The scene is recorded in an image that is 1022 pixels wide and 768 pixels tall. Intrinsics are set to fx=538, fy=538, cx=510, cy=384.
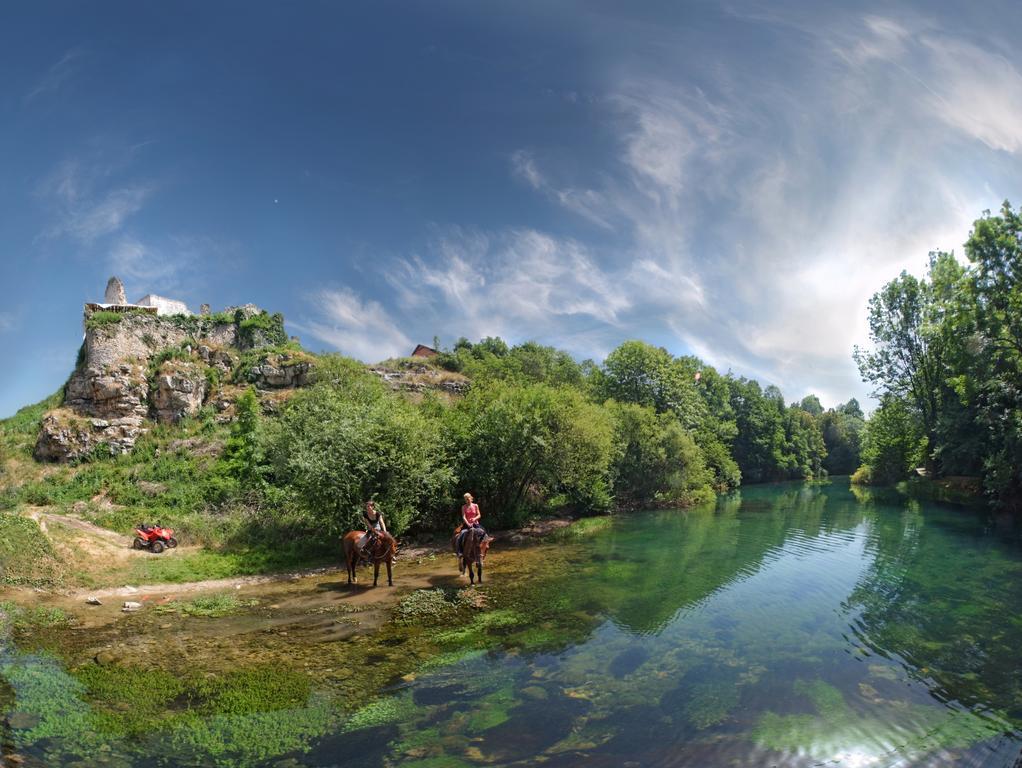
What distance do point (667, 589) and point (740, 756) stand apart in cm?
886

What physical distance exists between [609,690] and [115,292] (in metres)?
58.1

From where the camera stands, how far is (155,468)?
31.5 meters

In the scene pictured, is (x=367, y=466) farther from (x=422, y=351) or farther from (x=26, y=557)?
(x=422, y=351)

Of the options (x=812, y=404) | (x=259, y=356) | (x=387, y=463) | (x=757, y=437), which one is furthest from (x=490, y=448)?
(x=812, y=404)

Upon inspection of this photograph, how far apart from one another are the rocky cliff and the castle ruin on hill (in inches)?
2.4

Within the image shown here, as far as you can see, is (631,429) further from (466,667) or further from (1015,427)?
(466,667)

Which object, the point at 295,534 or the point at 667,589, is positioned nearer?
the point at 667,589

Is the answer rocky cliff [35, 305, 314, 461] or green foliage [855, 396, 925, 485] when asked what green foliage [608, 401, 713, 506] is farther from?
rocky cliff [35, 305, 314, 461]

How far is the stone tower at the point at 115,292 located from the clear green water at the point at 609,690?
166 feet

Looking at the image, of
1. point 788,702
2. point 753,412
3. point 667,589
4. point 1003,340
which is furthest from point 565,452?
point 753,412

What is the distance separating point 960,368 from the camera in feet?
112

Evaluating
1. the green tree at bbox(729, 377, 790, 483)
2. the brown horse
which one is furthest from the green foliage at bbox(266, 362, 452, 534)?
the green tree at bbox(729, 377, 790, 483)

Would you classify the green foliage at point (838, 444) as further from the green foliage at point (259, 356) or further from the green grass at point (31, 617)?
the green grass at point (31, 617)

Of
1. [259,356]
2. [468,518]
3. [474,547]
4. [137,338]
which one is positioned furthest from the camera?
[259,356]
